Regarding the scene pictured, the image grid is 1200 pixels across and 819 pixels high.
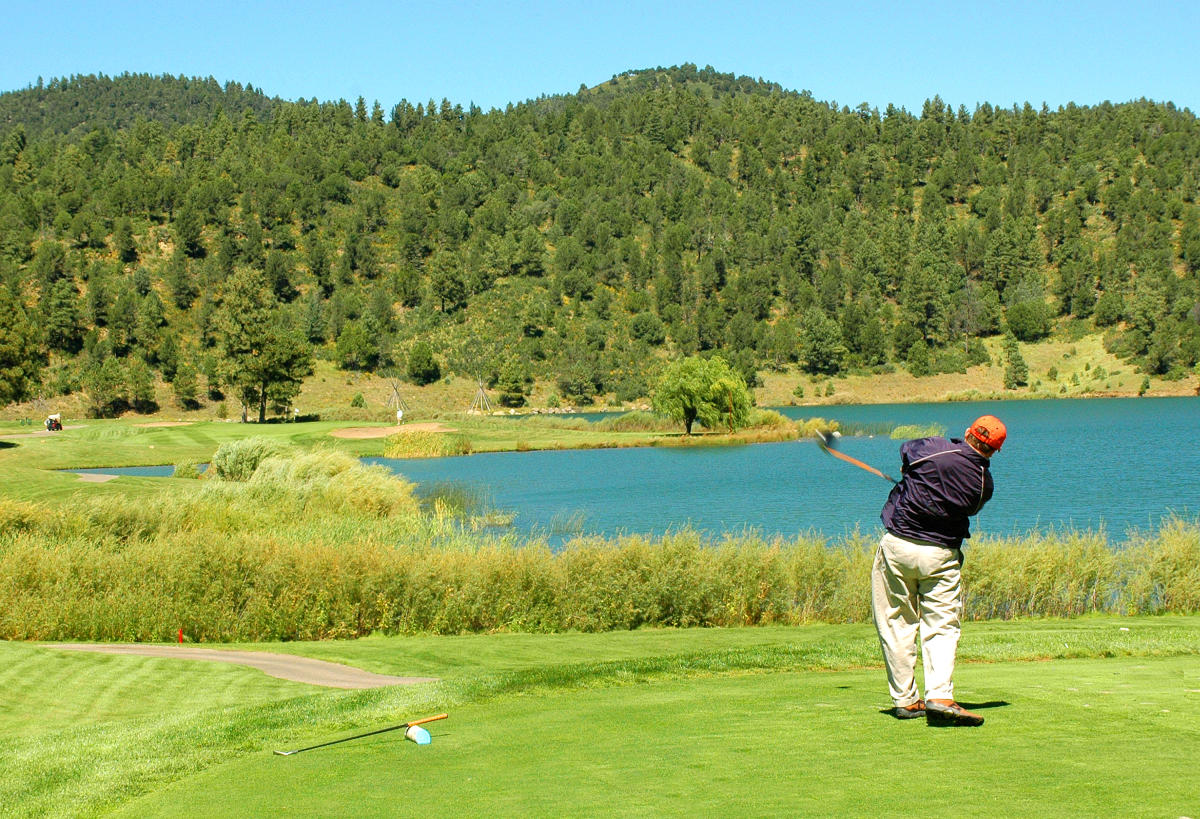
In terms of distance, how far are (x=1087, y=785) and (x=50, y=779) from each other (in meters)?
6.98

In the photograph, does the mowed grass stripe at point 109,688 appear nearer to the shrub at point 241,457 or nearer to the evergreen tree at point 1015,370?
the shrub at point 241,457

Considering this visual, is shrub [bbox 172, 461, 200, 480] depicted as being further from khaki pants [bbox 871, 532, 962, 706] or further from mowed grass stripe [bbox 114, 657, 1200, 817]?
khaki pants [bbox 871, 532, 962, 706]

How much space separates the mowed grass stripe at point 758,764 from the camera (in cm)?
545

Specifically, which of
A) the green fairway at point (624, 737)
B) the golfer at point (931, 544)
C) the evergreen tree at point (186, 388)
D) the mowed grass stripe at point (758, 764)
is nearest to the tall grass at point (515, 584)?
the green fairway at point (624, 737)

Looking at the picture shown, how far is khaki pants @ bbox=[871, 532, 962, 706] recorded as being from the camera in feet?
24.8

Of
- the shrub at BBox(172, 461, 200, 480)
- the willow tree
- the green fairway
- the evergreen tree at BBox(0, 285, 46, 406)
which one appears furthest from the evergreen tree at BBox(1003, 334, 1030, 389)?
the green fairway

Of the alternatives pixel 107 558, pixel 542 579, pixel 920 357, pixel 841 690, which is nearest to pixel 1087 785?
pixel 841 690

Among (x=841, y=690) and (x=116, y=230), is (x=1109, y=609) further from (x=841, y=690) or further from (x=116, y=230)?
(x=116, y=230)

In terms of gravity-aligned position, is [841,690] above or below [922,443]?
below

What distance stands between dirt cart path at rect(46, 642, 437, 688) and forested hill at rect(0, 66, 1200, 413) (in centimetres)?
7741

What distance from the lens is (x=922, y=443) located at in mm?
7812

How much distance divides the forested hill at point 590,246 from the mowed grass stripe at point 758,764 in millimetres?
85106

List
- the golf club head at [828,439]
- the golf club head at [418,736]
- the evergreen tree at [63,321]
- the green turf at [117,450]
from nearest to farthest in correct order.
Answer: the golf club head at [418,736]
the golf club head at [828,439]
the green turf at [117,450]
the evergreen tree at [63,321]

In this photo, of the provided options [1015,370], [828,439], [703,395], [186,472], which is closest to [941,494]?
[828,439]
